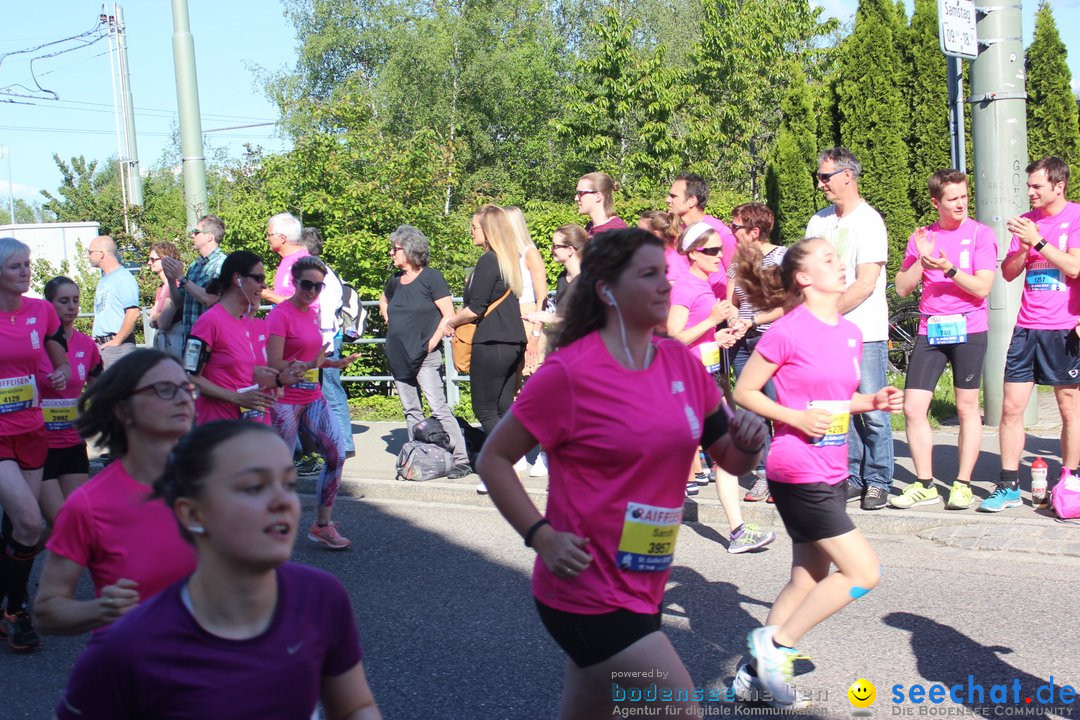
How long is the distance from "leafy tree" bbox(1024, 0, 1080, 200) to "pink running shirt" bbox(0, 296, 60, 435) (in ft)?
37.7

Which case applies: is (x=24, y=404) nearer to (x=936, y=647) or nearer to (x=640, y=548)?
(x=640, y=548)

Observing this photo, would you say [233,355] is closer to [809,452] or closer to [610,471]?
[809,452]

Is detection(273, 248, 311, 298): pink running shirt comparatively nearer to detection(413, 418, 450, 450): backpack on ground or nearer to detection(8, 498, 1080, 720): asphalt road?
detection(413, 418, 450, 450): backpack on ground

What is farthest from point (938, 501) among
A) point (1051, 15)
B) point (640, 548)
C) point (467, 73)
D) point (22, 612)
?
point (467, 73)

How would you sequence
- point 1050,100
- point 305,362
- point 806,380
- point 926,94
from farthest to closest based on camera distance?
1. point 926,94
2. point 1050,100
3. point 305,362
4. point 806,380

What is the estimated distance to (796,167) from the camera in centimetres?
1578

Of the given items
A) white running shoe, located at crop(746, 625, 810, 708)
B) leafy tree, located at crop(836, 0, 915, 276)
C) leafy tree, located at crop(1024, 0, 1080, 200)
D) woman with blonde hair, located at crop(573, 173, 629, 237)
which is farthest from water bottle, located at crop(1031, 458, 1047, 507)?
leafy tree, located at crop(836, 0, 915, 276)

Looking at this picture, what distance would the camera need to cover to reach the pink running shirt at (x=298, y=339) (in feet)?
23.0

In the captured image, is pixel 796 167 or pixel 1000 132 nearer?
pixel 1000 132

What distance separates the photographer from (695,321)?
23.7 ft

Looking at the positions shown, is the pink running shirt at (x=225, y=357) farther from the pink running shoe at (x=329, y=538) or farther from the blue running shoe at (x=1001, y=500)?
the blue running shoe at (x=1001, y=500)

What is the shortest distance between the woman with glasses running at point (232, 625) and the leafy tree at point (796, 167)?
1397 cm

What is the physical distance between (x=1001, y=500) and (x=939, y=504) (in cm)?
42

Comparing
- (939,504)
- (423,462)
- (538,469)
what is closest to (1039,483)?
(939,504)
